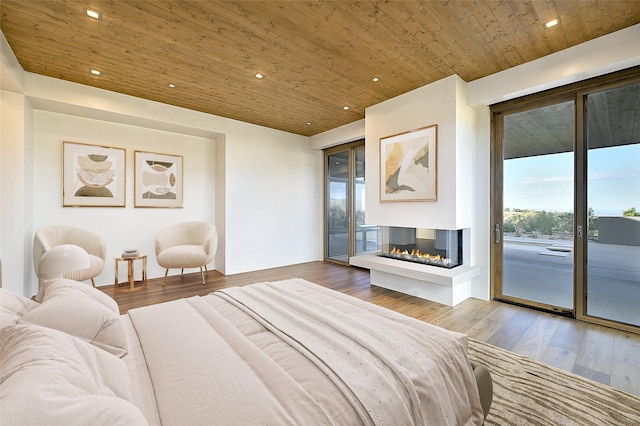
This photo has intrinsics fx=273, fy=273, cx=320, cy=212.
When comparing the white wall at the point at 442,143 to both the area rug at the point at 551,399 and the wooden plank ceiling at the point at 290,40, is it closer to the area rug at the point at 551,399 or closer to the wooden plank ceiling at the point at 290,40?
the wooden plank ceiling at the point at 290,40

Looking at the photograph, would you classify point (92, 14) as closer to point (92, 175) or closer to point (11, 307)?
point (11, 307)

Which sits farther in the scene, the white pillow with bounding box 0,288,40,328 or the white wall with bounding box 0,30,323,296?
the white wall with bounding box 0,30,323,296

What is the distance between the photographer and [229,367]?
1038 mm

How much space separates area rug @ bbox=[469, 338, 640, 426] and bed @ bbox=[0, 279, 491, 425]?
49 cm

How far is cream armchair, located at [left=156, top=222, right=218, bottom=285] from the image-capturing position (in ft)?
13.5

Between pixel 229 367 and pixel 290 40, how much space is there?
2.79 m

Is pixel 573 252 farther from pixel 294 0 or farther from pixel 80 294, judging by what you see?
pixel 80 294

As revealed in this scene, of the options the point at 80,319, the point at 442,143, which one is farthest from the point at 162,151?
the point at 442,143

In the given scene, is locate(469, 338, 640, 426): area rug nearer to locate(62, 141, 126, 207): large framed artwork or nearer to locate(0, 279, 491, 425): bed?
locate(0, 279, 491, 425): bed

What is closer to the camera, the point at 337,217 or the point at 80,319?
the point at 80,319

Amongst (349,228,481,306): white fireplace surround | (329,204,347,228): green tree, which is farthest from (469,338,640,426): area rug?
(329,204,347,228): green tree

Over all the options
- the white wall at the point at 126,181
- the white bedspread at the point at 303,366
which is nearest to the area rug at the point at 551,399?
the white bedspread at the point at 303,366

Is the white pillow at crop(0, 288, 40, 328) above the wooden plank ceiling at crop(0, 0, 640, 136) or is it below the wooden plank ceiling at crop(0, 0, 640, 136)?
below

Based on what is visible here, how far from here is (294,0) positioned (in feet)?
7.07
